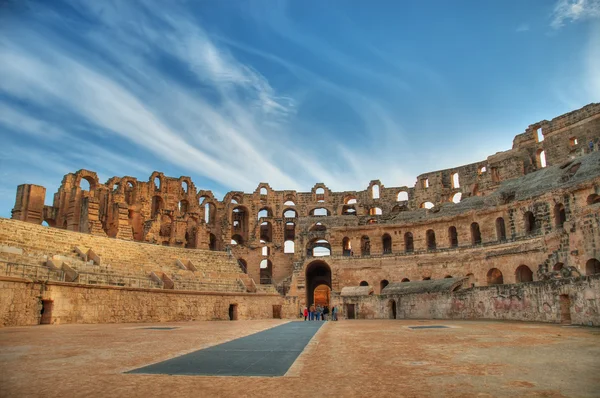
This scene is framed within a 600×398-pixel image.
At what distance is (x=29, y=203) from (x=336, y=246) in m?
23.3

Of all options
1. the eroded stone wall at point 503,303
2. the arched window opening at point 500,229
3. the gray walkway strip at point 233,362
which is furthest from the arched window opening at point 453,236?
the gray walkway strip at point 233,362

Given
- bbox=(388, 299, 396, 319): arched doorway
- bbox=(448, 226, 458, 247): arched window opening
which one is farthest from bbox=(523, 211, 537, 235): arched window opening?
bbox=(388, 299, 396, 319): arched doorway

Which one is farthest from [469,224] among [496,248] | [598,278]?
[598,278]

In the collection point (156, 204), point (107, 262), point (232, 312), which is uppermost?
point (156, 204)

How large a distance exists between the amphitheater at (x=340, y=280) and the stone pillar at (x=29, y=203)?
0.33 ft

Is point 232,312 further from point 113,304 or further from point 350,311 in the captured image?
point 113,304

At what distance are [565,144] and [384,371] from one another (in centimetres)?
3812

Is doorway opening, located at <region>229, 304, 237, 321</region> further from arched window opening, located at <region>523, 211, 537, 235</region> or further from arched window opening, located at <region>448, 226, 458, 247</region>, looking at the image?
arched window opening, located at <region>523, 211, 537, 235</region>

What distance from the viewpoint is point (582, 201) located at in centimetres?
2652

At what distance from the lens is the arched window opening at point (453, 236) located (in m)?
36.2

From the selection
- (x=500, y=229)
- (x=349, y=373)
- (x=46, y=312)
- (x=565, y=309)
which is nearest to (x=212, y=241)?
(x=500, y=229)

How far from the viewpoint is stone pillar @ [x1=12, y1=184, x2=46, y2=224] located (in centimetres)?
2872

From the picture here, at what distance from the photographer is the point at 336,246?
39.8 meters

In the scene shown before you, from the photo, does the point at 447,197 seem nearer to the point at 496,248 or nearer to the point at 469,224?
the point at 469,224
